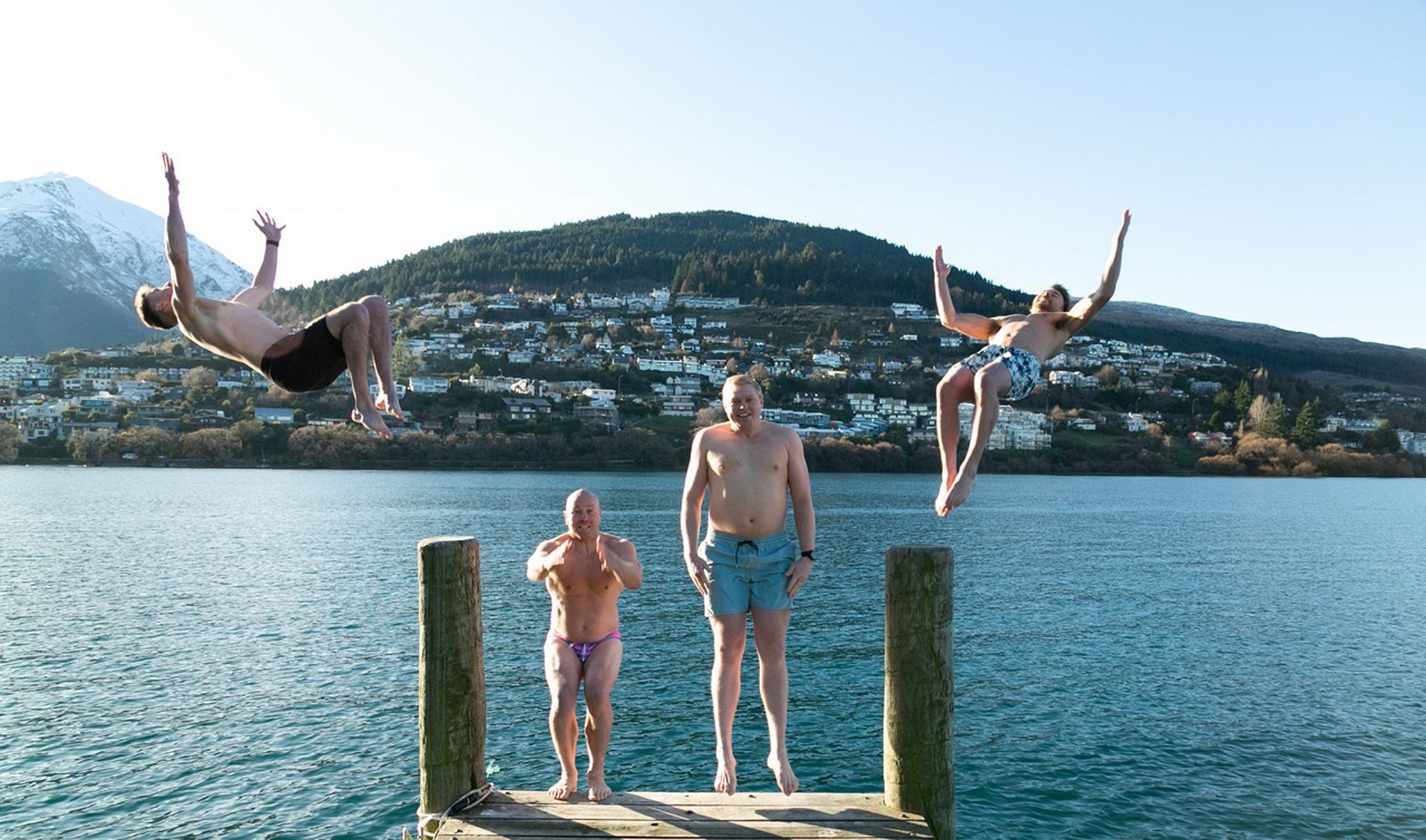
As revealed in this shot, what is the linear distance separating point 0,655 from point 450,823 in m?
27.9

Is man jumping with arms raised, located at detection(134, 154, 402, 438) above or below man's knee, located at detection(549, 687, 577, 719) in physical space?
above

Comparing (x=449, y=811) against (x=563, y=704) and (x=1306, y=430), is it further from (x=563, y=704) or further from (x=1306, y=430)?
(x=1306, y=430)

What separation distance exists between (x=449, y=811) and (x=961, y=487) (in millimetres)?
4792

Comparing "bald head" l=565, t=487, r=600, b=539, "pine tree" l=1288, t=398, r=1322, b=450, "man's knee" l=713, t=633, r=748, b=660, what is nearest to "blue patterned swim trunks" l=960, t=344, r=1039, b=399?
"man's knee" l=713, t=633, r=748, b=660

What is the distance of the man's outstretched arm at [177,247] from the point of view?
6.42 m

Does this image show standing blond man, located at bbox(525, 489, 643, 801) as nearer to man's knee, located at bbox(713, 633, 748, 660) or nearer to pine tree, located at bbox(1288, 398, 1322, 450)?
man's knee, located at bbox(713, 633, 748, 660)

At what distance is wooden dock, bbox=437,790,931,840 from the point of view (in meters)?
7.17

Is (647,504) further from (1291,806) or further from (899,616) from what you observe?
(899,616)

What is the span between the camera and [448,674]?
821 centimetres

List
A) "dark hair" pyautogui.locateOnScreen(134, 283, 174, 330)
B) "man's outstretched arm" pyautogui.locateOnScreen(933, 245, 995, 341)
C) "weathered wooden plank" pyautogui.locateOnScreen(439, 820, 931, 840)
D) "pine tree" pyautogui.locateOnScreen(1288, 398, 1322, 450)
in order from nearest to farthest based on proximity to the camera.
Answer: "dark hair" pyautogui.locateOnScreen(134, 283, 174, 330) → "weathered wooden plank" pyautogui.locateOnScreen(439, 820, 931, 840) → "man's outstretched arm" pyautogui.locateOnScreen(933, 245, 995, 341) → "pine tree" pyautogui.locateOnScreen(1288, 398, 1322, 450)

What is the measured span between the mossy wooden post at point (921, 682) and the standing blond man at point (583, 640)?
2146 mm

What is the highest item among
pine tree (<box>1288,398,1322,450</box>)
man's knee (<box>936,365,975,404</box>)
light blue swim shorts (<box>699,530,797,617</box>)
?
man's knee (<box>936,365,975,404</box>)

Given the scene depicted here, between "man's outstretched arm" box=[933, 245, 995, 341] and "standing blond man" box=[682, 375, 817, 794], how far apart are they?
193cm

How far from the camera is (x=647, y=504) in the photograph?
278 ft
